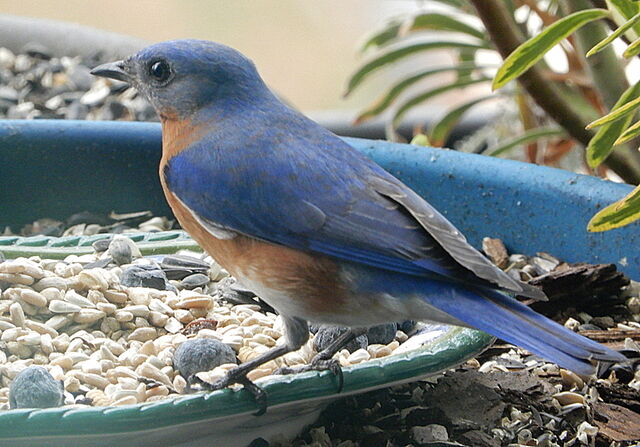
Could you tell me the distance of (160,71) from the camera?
2.54 meters

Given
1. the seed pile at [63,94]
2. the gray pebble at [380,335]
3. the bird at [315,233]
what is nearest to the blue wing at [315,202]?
the bird at [315,233]

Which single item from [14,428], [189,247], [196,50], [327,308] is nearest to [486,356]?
[327,308]

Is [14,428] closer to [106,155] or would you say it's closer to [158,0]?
[106,155]

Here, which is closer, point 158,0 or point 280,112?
point 280,112

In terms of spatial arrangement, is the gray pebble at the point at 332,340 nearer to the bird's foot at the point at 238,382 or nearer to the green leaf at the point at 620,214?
the bird's foot at the point at 238,382

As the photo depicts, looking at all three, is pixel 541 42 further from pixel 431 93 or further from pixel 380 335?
pixel 431 93

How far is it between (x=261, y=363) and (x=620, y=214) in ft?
2.78

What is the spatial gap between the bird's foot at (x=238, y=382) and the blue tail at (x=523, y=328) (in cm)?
38

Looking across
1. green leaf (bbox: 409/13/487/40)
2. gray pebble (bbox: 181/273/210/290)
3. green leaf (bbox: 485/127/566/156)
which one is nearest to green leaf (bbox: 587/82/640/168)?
green leaf (bbox: 485/127/566/156)

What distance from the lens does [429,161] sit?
10.5 feet

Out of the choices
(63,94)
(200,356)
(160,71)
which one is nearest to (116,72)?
(160,71)

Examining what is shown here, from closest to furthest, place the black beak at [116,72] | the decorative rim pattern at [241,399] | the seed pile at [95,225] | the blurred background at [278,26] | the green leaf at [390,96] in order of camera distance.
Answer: the decorative rim pattern at [241,399] < the black beak at [116,72] < the seed pile at [95,225] < the green leaf at [390,96] < the blurred background at [278,26]

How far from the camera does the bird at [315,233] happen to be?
2.08 metres

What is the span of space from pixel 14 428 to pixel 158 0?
7187mm
